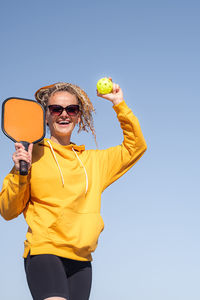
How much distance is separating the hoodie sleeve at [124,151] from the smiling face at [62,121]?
0.51m

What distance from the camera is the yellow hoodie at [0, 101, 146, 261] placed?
518 cm

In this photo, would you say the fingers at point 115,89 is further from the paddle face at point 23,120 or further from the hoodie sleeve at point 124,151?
the paddle face at point 23,120

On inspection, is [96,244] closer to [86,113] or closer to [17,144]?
[17,144]

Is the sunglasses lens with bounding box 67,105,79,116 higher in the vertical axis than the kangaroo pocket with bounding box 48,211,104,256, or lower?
higher

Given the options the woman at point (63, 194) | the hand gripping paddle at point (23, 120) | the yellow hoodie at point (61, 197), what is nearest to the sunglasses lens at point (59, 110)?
the woman at point (63, 194)

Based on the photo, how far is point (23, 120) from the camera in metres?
5.63

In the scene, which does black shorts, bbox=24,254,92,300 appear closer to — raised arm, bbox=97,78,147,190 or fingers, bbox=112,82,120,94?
raised arm, bbox=97,78,147,190

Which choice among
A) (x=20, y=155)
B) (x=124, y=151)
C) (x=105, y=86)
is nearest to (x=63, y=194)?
(x=20, y=155)

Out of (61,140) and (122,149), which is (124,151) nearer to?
(122,149)

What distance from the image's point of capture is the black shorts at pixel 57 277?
493 cm

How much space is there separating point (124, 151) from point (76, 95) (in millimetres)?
960

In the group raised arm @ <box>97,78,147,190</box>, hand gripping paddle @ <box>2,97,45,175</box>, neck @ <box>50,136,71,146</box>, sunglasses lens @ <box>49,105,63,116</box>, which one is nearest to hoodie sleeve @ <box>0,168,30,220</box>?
hand gripping paddle @ <box>2,97,45,175</box>

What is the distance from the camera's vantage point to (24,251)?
17.5 ft

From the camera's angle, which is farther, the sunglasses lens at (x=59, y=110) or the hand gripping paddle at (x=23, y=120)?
the sunglasses lens at (x=59, y=110)
